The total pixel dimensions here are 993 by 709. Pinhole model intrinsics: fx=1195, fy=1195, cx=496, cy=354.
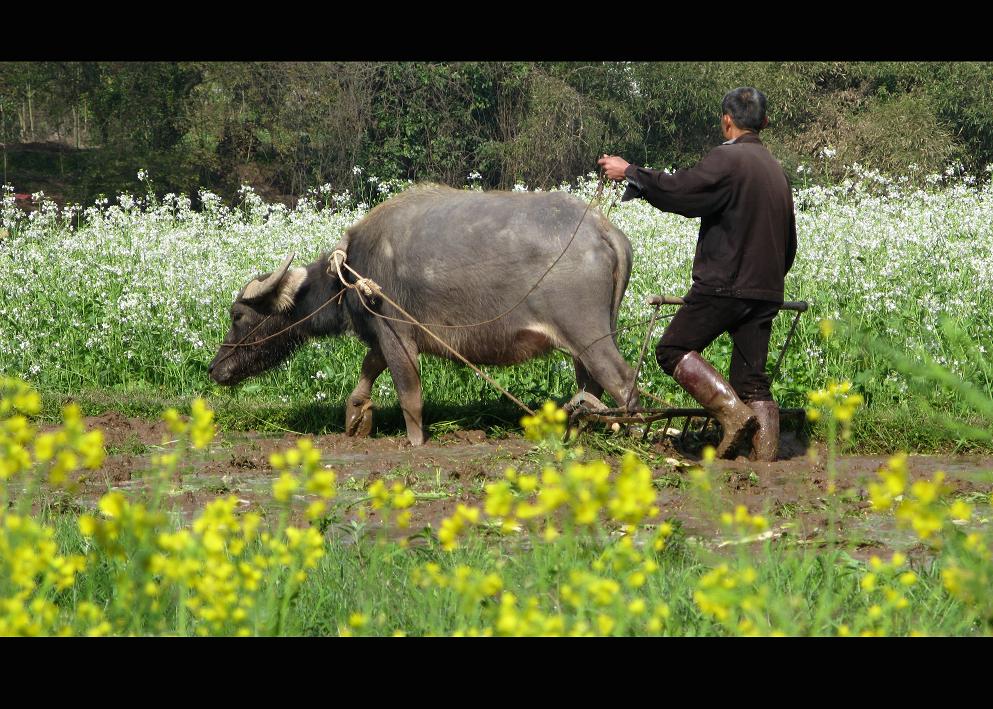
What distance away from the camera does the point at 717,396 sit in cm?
654

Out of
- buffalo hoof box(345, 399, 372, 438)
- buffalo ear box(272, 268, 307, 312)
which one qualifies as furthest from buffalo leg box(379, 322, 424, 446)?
buffalo ear box(272, 268, 307, 312)

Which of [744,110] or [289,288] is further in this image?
[289,288]

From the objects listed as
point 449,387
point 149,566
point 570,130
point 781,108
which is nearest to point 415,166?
point 570,130

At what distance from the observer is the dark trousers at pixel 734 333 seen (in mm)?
6566

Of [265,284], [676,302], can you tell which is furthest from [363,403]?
[676,302]

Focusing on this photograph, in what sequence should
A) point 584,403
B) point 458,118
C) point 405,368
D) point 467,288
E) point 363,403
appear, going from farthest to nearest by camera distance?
point 458,118 < point 363,403 < point 405,368 < point 467,288 < point 584,403

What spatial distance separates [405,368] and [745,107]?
271 cm

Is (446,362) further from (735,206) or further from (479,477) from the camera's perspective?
(735,206)

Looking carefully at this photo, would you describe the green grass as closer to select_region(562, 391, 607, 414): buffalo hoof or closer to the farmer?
select_region(562, 391, 607, 414): buffalo hoof

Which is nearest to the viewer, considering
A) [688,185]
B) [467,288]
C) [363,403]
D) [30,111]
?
[688,185]

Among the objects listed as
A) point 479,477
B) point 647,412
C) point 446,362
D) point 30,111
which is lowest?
point 479,477

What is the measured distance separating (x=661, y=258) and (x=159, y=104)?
17783 millimetres

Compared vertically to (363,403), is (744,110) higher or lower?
higher

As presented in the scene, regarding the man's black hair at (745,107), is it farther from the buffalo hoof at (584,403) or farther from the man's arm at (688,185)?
the buffalo hoof at (584,403)
